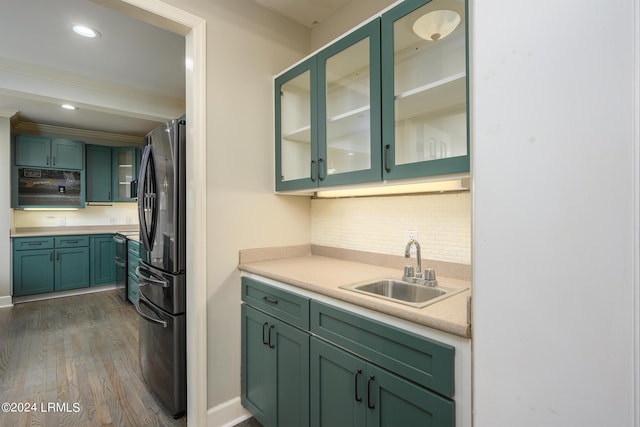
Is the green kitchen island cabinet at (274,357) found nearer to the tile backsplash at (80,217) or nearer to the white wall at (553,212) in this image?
the white wall at (553,212)

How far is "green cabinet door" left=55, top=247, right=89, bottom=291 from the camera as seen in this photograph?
4.46m

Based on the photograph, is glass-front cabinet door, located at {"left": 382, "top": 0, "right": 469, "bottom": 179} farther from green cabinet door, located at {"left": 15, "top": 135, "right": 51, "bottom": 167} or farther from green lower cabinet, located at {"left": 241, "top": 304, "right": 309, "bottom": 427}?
green cabinet door, located at {"left": 15, "top": 135, "right": 51, "bottom": 167}

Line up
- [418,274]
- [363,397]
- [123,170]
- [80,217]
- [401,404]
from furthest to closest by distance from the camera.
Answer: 1. [123,170]
2. [80,217]
3. [418,274]
4. [363,397]
5. [401,404]

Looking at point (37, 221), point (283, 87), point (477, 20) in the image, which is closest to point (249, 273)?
point (283, 87)

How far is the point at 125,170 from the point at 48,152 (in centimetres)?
102

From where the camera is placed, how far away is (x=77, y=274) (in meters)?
4.60

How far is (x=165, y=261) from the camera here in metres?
1.93

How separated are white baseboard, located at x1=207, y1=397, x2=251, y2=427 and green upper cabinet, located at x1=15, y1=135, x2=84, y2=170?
4.63 metres

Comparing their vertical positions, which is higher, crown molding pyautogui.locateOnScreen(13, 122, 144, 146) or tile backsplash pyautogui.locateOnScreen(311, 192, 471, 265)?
crown molding pyautogui.locateOnScreen(13, 122, 144, 146)

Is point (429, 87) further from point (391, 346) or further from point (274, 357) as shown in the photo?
point (274, 357)

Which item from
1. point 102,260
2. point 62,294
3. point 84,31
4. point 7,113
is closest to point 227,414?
point 84,31

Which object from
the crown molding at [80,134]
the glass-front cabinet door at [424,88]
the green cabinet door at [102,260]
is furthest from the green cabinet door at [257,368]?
the crown molding at [80,134]

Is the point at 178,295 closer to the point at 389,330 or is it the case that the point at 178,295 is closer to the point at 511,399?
the point at 389,330

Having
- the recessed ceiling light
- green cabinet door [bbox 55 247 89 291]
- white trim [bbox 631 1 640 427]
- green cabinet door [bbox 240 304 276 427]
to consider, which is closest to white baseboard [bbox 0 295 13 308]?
green cabinet door [bbox 55 247 89 291]
